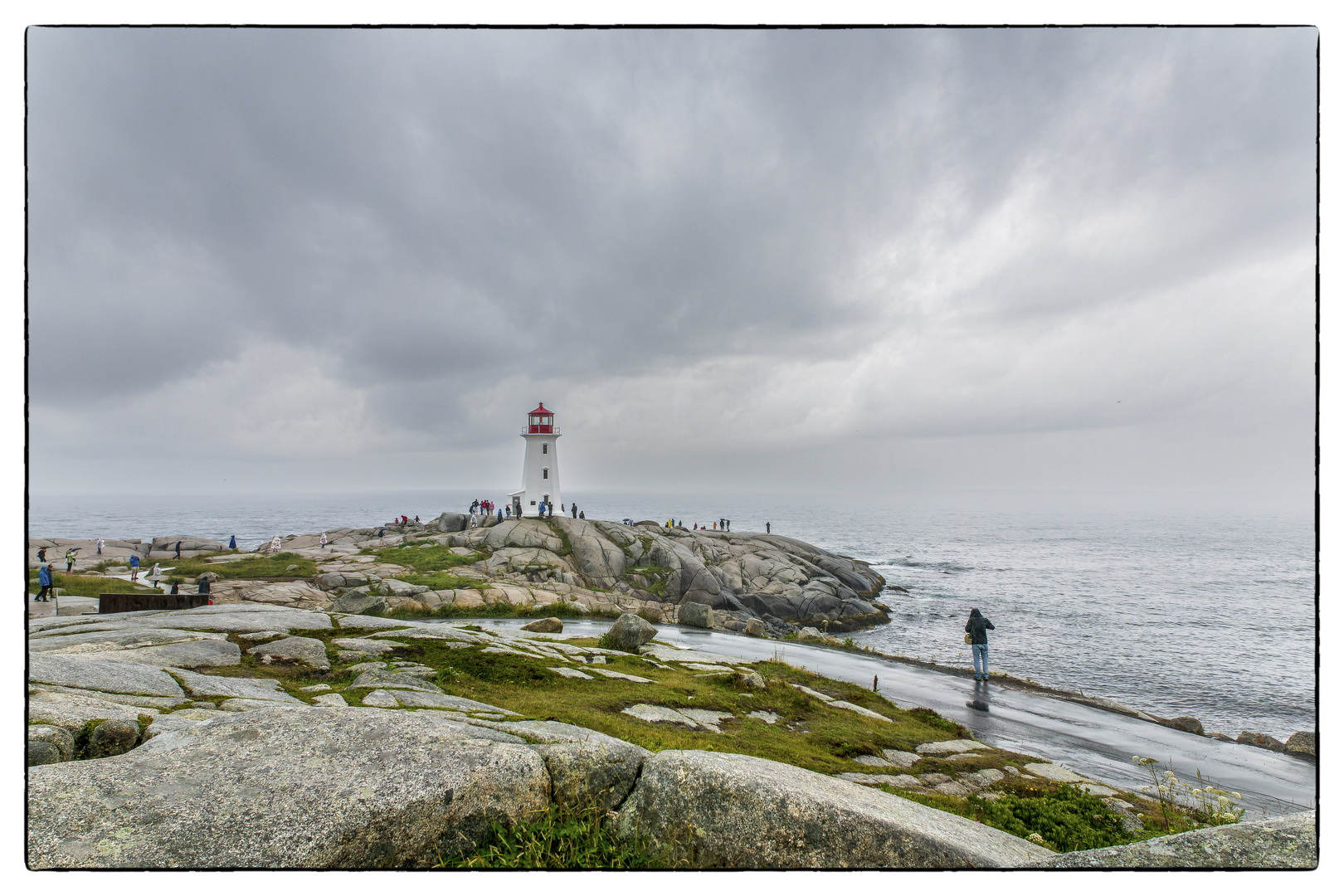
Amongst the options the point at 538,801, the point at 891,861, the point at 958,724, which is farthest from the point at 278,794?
the point at 958,724

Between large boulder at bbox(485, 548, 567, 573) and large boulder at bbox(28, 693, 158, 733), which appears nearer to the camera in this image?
large boulder at bbox(28, 693, 158, 733)

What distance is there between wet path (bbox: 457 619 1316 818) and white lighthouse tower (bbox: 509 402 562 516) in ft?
120

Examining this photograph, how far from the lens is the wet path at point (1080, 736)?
1150 centimetres

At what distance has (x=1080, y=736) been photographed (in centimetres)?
1364

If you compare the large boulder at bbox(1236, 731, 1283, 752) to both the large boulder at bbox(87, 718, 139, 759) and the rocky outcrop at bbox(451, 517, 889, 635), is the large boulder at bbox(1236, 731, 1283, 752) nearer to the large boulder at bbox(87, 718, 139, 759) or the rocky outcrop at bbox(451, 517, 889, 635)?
the rocky outcrop at bbox(451, 517, 889, 635)

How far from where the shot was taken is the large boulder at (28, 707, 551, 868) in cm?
393

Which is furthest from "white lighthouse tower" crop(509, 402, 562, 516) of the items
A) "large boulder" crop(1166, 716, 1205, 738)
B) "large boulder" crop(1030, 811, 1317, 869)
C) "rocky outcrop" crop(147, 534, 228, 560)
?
"large boulder" crop(1030, 811, 1317, 869)

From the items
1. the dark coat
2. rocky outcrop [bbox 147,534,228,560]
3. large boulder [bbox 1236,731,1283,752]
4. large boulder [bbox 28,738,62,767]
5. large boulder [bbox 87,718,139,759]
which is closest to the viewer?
large boulder [bbox 28,738,62,767]

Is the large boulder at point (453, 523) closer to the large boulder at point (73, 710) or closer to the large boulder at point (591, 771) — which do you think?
the large boulder at point (73, 710)

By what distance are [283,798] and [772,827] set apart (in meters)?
3.87

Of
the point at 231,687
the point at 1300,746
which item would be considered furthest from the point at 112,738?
the point at 1300,746

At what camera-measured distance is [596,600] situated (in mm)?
30797

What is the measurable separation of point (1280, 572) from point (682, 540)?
62.4 metres

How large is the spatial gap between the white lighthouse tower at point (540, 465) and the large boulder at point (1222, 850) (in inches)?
2024
